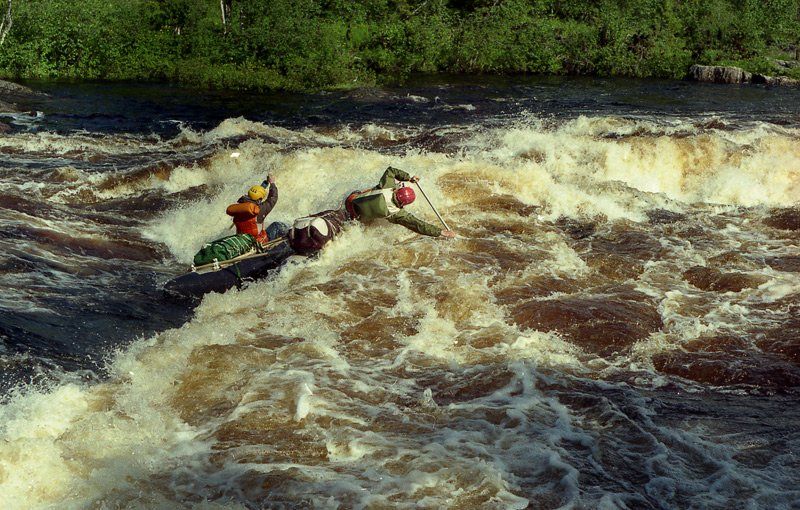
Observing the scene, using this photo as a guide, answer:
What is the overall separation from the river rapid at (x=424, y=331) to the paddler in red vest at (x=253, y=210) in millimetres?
847

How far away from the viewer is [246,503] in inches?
223

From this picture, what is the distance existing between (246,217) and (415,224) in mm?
2252

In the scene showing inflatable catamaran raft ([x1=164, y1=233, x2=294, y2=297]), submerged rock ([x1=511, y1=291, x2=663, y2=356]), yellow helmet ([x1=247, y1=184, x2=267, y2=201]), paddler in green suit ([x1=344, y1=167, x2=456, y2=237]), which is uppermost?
yellow helmet ([x1=247, y1=184, x2=267, y2=201])

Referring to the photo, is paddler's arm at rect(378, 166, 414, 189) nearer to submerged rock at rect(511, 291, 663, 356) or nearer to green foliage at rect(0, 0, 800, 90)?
submerged rock at rect(511, 291, 663, 356)

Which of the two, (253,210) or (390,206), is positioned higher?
(253,210)

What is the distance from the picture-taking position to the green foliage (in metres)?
25.7

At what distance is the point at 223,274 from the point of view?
9570mm

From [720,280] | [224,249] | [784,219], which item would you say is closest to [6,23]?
[224,249]

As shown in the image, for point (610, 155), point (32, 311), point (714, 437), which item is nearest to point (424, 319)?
point (714, 437)

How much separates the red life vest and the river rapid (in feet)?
2.68

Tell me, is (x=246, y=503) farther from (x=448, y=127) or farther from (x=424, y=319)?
(x=448, y=127)

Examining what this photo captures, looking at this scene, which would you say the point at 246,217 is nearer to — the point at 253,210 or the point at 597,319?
the point at 253,210

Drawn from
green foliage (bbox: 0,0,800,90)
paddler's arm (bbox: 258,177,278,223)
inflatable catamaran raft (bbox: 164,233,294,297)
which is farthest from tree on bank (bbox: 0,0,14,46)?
inflatable catamaran raft (bbox: 164,233,294,297)

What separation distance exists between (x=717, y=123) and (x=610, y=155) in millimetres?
4479
